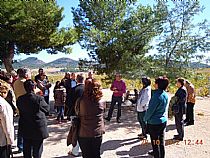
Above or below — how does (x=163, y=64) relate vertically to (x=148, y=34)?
below

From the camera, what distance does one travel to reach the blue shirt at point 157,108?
15.2 feet

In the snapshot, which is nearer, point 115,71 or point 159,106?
point 159,106

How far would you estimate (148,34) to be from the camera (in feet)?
33.4

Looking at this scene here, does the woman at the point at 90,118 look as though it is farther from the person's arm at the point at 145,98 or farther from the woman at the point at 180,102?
the woman at the point at 180,102

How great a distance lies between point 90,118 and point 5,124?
1224 millimetres

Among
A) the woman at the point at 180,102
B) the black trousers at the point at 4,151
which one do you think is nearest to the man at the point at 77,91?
the black trousers at the point at 4,151

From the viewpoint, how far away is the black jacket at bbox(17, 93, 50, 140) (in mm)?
3933

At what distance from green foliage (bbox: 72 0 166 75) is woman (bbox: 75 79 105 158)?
6179 mm

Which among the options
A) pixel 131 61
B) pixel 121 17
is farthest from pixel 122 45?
pixel 121 17

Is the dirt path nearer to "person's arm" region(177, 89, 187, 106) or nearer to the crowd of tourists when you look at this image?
the crowd of tourists

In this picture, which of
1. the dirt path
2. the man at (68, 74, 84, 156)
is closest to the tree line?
the dirt path

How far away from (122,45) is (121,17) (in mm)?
1441

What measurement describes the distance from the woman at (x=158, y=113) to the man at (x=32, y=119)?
6.34 ft

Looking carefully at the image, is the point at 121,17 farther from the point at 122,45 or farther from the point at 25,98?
the point at 25,98
